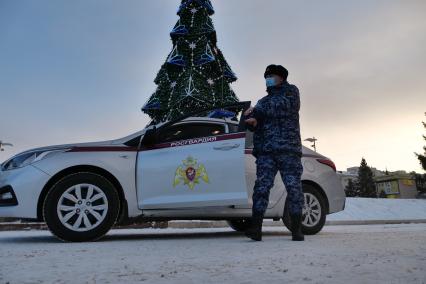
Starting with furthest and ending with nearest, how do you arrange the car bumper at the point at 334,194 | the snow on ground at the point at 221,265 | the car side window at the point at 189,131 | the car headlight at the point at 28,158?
the car bumper at the point at 334,194
the car side window at the point at 189,131
the car headlight at the point at 28,158
the snow on ground at the point at 221,265

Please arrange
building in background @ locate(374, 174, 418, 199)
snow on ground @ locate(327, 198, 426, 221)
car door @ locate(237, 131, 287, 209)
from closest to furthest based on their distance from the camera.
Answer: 1. car door @ locate(237, 131, 287, 209)
2. snow on ground @ locate(327, 198, 426, 221)
3. building in background @ locate(374, 174, 418, 199)

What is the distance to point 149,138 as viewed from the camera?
492cm

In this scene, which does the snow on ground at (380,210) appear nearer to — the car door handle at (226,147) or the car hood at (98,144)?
the car door handle at (226,147)

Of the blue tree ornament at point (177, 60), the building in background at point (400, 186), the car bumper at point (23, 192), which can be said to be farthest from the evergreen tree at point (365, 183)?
the car bumper at point (23, 192)

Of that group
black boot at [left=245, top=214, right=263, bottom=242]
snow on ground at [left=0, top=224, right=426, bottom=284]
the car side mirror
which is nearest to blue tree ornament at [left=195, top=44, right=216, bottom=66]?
the car side mirror

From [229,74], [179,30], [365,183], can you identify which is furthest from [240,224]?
[365,183]

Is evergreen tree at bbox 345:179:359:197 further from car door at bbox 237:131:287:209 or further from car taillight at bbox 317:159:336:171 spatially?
car door at bbox 237:131:287:209

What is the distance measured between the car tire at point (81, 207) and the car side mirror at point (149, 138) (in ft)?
2.02

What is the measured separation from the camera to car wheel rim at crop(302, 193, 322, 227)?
18.5 feet

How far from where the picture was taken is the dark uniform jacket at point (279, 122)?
4.30 m

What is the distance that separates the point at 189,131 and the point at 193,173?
23.4 inches

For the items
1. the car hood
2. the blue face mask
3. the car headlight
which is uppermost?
the blue face mask

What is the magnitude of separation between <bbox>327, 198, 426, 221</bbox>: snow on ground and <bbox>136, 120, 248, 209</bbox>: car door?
10.0 metres

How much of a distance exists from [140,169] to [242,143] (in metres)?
1.17
